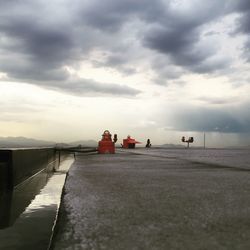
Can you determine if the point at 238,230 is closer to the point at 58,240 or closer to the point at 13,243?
the point at 58,240

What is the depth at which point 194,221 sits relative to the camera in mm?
4395

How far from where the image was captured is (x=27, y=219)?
438 centimetres

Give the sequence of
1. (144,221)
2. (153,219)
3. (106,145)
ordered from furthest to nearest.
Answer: (106,145), (153,219), (144,221)

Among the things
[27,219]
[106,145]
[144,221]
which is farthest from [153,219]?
[106,145]

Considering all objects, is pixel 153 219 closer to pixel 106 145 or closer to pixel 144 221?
pixel 144 221

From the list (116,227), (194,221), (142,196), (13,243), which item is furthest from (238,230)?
(142,196)

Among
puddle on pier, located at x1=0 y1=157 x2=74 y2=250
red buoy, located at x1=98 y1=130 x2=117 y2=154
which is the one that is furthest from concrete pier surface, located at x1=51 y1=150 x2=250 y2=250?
red buoy, located at x1=98 y1=130 x2=117 y2=154

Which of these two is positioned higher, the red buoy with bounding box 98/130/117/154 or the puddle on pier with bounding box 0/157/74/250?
the red buoy with bounding box 98/130/117/154

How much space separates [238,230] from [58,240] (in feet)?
5.44

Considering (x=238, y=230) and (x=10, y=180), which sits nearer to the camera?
(x=238, y=230)

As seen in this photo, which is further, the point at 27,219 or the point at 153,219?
the point at 153,219

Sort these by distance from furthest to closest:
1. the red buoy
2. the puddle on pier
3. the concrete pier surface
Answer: the red buoy, the concrete pier surface, the puddle on pier

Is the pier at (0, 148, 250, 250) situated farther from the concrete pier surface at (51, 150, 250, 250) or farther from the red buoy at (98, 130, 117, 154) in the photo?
the red buoy at (98, 130, 117, 154)

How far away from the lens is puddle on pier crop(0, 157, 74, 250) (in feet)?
11.0
